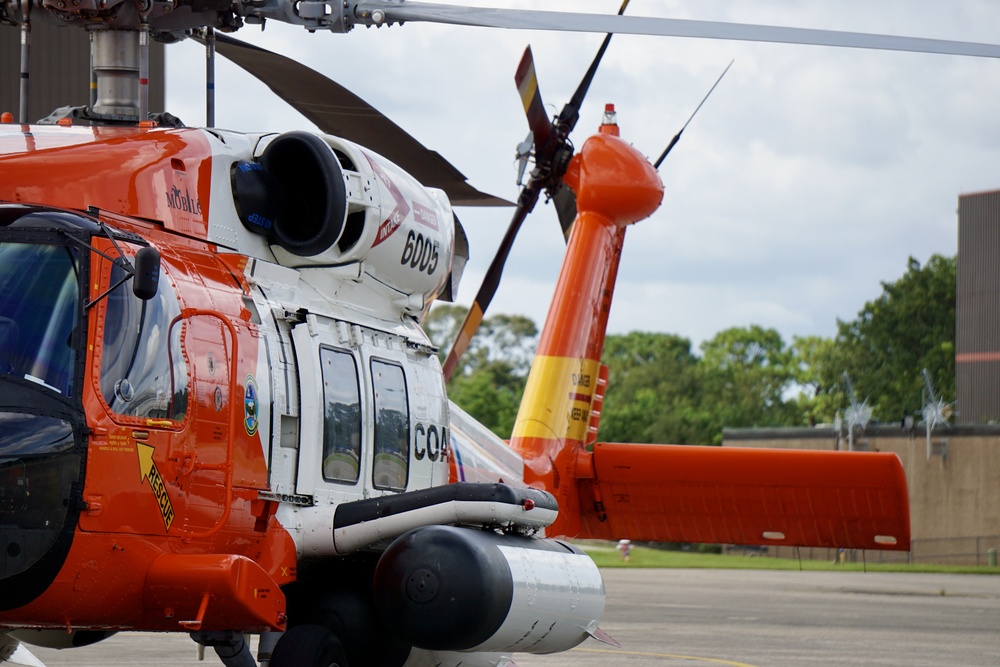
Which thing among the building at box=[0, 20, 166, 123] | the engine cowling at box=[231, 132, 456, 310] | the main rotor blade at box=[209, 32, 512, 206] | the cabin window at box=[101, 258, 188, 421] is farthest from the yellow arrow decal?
the building at box=[0, 20, 166, 123]

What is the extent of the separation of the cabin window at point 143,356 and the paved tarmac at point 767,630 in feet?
20.8

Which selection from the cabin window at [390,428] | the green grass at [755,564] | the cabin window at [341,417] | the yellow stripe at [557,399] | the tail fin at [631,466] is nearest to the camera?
the cabin window at [341,417]

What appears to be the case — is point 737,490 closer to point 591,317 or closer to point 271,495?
point 591,317

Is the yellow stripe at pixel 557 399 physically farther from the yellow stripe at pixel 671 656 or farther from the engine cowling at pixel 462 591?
the engine cowling at pixel 462 591

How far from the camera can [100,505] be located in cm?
604

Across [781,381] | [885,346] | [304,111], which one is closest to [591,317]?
[304,111]

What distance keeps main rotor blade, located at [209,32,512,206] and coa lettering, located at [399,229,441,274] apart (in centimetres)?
77

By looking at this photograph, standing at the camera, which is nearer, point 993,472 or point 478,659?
point 478,659

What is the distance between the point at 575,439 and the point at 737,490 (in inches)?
63.7

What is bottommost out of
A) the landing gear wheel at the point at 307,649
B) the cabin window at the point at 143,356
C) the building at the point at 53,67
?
the landing gear wheel at the point at 307,649

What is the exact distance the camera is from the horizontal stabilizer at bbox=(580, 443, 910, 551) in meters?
9.70

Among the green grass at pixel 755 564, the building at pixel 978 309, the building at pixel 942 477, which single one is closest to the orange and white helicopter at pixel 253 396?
the green grass at pixel 755 564

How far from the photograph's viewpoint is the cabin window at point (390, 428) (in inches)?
316

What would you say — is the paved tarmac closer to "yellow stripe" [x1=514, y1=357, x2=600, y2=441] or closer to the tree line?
"yellow stripe" [x1=514, y1=357, x2=600, y2=441]
